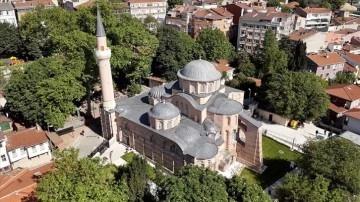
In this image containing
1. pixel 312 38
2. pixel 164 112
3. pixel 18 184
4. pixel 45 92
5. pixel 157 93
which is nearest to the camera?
pixel 18 184

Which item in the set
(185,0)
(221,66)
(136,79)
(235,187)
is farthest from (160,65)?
(185,0)

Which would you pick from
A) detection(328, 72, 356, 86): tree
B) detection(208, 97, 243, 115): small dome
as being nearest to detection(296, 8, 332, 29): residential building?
detection(328, 72, 356, 86): tree

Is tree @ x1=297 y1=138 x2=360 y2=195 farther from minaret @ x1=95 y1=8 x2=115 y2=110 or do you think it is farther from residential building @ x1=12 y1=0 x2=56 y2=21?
residential building @ x1=12 y1=0 x2=56 y2=21

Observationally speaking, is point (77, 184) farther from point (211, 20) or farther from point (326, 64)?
point (211, 20)

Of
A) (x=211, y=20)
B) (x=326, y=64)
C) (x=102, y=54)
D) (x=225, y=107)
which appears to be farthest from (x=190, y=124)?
(x=211, y=20)

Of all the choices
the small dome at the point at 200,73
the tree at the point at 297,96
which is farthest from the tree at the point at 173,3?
the small dome at the point at 200,73

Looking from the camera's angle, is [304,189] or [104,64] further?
[104,64]

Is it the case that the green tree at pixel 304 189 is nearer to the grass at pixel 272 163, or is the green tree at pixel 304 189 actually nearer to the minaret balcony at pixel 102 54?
the grass at pixel 272 163
